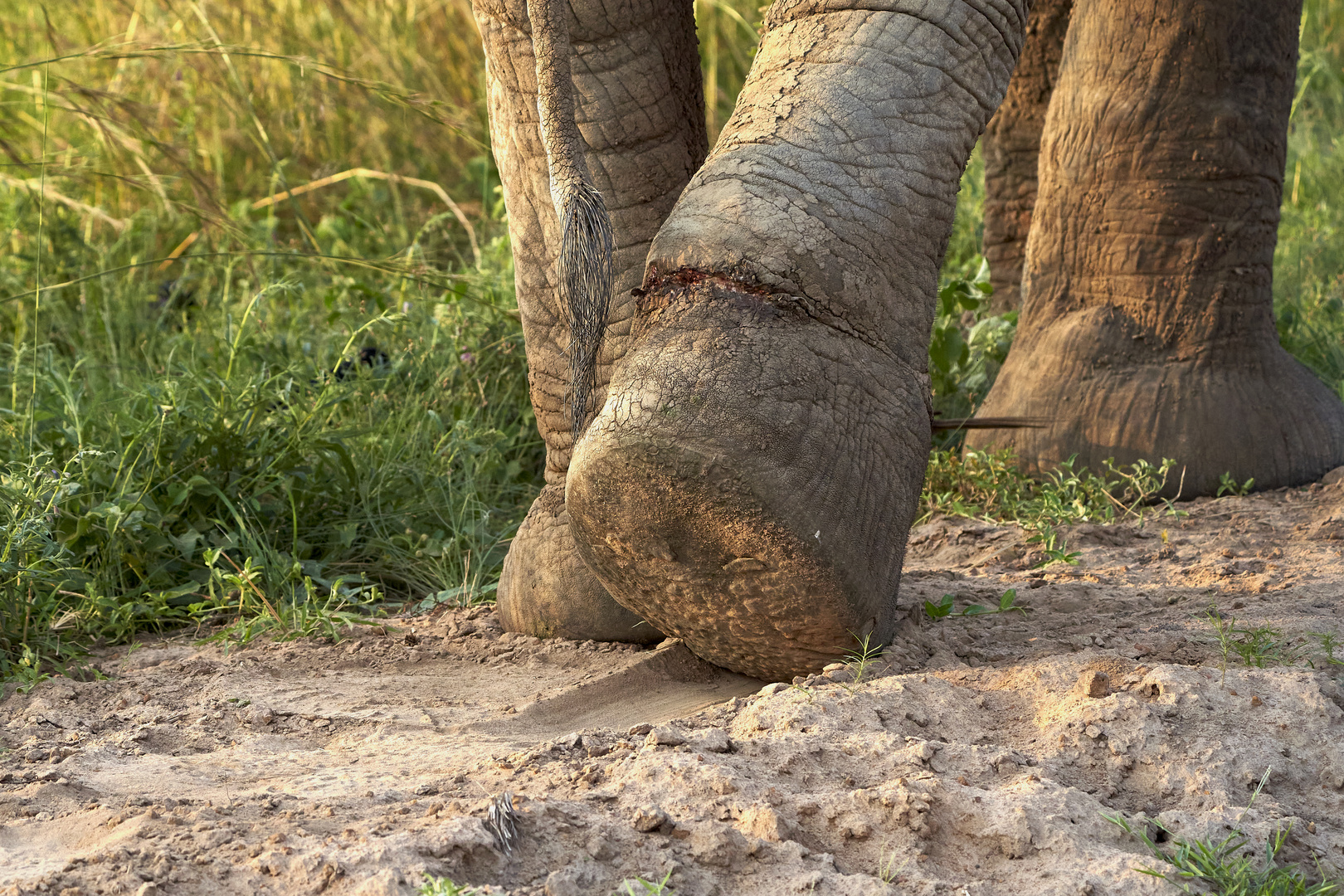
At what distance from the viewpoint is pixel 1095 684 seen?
163 centimetres

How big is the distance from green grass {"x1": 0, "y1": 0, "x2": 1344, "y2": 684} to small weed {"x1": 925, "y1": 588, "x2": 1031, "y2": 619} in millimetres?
317

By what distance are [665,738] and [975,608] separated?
709 millimetres

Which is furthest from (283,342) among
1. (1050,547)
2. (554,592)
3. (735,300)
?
(735,300)

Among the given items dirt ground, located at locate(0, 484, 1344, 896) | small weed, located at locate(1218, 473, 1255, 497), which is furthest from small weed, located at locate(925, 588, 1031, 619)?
small weed, located at locate(1218, 473, 1255, 497)

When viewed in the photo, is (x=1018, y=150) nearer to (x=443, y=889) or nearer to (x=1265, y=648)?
(x=1265, y=648)

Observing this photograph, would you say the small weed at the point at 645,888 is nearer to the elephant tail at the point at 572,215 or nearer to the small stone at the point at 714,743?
the small stone at the point at 714,743

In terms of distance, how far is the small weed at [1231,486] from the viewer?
8.90 feet

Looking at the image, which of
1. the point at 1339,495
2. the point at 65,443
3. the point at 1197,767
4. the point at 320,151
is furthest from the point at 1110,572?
the point at 320,151

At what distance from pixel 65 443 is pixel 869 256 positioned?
1.72 metres

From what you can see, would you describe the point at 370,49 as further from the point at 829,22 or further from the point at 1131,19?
the point at 829,22

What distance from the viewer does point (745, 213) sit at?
64.5 inches

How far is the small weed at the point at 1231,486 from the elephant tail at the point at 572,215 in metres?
1.55

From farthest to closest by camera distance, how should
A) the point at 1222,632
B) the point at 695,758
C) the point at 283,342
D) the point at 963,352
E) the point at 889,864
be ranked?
the point at 283,342 < the point at 963,352 < the point at 1222,632 < the point at 695,758 < the point at 889,864

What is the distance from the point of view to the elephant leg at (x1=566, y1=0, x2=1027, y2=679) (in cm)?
158
